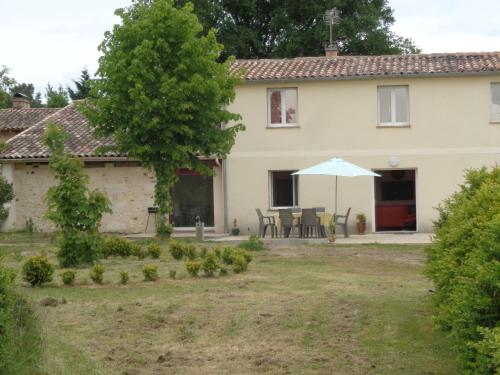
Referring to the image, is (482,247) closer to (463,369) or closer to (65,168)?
(463,369)

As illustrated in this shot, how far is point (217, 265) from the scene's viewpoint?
13477mm

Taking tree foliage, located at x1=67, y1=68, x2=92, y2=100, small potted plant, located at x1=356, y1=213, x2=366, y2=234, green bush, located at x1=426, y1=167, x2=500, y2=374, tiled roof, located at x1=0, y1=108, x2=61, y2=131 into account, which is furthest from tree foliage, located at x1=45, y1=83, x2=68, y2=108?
green bush, located at x1=426, y1=167, x2=500, y2=374

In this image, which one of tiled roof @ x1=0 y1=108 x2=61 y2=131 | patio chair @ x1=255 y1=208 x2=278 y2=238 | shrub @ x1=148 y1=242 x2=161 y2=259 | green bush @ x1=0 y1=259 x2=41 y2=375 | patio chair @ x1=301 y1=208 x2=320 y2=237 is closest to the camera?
green bush @ x1=0 y1=259 x2=41 y2=375

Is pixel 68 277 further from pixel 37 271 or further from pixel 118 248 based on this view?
pixel 118 248

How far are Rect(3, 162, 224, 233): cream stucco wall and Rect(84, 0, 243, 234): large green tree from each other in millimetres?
4024

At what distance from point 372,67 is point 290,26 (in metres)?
15.2

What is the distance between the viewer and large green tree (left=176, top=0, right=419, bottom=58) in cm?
4050

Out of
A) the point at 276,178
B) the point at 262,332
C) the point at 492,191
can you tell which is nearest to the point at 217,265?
the point at 262,332

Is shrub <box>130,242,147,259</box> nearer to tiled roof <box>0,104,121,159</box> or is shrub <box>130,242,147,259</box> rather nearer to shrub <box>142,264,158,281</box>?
shrub <box>142,264,158,281</box>

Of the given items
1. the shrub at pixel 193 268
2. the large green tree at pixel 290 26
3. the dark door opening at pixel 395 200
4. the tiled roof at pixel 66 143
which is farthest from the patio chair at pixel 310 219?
the large green tree at pixel 290 26

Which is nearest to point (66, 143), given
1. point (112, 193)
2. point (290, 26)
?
point (112, 193)

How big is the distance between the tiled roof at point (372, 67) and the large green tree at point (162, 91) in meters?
3.63

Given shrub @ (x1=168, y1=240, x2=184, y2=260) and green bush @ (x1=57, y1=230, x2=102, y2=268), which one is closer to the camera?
green bush @ (x1=57, y1=230, x2=102, y2=268)

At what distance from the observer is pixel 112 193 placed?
90.8 feet
